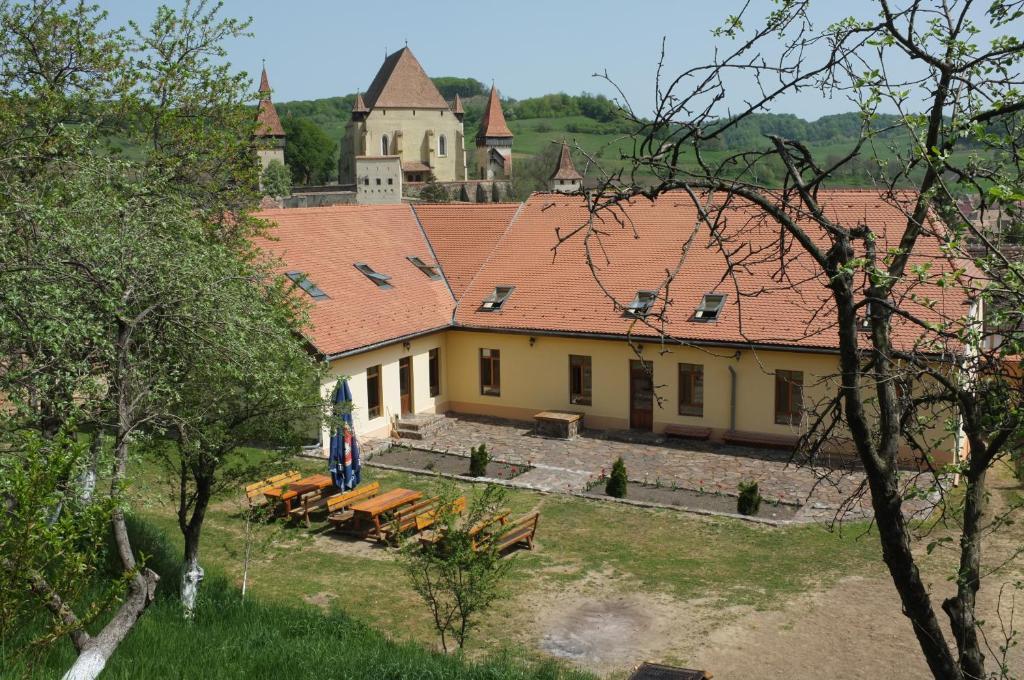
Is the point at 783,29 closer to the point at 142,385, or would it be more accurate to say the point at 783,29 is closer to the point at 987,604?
the point at 142,385

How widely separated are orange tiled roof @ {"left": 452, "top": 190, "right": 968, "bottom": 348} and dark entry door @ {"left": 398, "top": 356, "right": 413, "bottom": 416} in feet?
6.85

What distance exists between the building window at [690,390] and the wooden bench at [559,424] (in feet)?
8.64

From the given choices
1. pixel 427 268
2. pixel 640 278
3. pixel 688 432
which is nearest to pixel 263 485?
pixel 688 432

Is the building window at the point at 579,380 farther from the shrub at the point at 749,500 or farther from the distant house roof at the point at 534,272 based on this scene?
the shrub at the point at 749,500

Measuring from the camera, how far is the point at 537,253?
1112 inches

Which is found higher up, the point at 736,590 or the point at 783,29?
the point at 783,29

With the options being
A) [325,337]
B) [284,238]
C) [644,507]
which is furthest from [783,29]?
[284,238]

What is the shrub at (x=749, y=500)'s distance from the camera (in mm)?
18641

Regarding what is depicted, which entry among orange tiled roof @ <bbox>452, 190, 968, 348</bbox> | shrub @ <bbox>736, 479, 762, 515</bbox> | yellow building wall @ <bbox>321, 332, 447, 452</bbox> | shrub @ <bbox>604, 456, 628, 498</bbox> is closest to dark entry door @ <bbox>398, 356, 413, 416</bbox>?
yellow building wall @ <bbox>321, 332, 447, 452</bbox>

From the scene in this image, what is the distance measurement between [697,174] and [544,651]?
946 centimetres

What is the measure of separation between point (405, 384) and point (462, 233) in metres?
6.29

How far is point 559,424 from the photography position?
2486 centimetres

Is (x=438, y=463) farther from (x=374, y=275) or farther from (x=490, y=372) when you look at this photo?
(x=374, y=275)

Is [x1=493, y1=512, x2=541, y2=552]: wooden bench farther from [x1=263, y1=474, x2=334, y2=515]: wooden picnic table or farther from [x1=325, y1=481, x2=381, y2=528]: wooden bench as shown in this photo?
[x1=263, y1=474, x2=334, y2=515]: wooden picnic table
